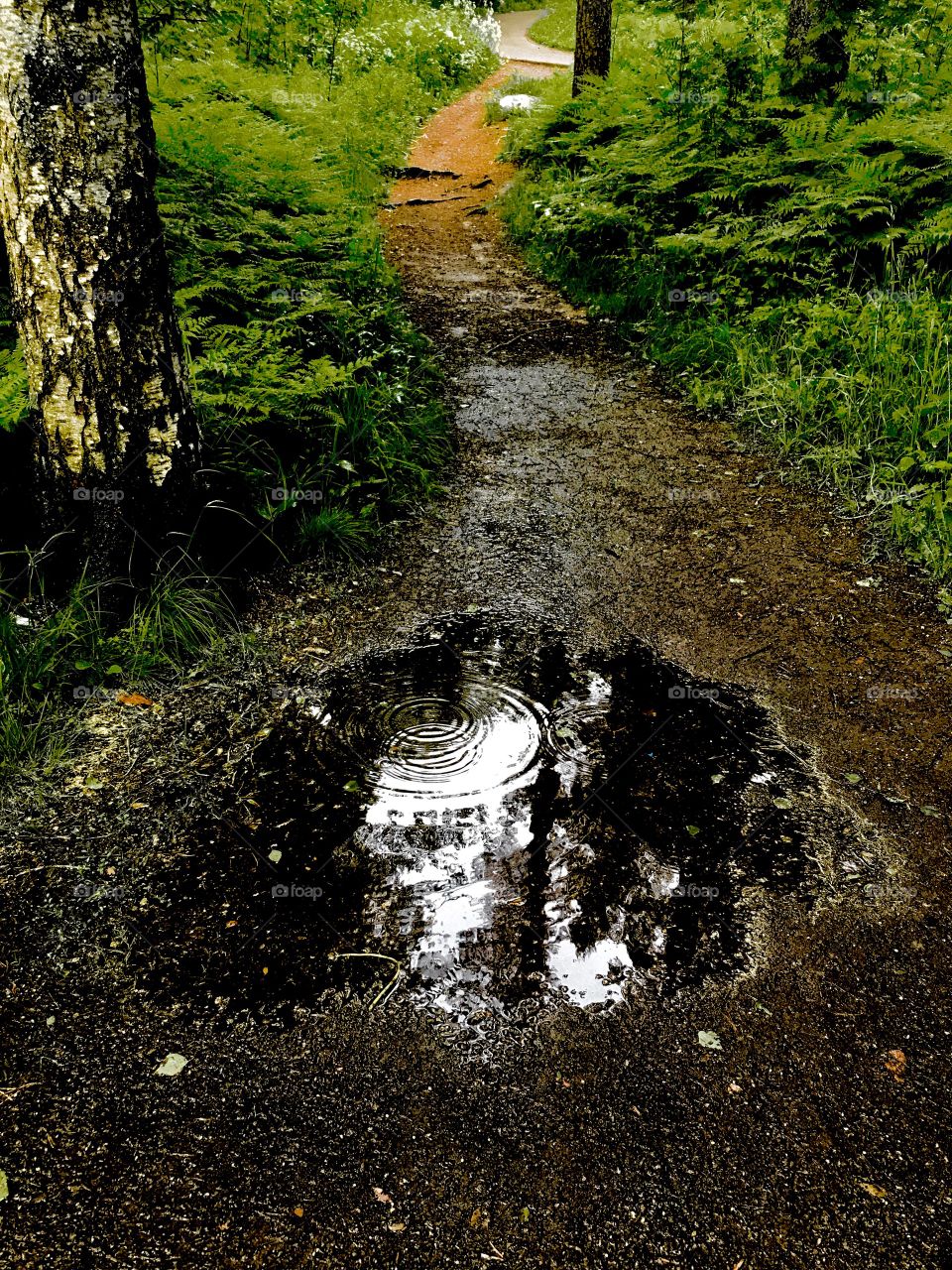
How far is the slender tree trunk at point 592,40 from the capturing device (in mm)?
11629

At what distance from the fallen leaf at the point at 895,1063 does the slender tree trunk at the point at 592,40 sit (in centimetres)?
1291

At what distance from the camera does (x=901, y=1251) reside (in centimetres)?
188

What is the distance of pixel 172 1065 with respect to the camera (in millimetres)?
2236

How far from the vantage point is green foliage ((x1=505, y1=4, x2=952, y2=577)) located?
5215mm

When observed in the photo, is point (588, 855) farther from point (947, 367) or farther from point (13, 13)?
point (947, 367)

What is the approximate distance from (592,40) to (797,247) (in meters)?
7.59

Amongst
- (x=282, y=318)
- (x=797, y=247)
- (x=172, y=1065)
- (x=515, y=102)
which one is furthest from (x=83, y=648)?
(x=515, y=102)

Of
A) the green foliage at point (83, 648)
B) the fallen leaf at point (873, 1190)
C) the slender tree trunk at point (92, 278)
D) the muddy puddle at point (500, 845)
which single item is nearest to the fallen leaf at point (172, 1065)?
the muddy puddle at point (500, 845)

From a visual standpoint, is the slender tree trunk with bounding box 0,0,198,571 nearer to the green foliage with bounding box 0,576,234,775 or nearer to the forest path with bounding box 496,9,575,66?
the green foliage with bounding box 0,576,234,775

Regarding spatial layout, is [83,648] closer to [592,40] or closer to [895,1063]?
[895,1063]

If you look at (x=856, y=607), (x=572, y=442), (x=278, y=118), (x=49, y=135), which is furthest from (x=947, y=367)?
(x=278, y=118)

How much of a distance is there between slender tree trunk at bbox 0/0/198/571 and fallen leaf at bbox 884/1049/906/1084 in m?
3.49

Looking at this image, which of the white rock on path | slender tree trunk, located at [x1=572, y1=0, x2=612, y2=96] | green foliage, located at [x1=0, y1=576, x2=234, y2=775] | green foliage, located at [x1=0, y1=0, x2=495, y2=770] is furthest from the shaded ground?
the white rock on path

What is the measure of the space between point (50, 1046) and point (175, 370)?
9.13ft
